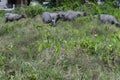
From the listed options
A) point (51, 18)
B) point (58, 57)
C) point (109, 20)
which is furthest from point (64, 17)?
point (58, 57)

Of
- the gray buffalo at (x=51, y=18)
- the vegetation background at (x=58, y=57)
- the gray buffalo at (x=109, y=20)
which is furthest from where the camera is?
the gray buffalo at (x=51, y=18)

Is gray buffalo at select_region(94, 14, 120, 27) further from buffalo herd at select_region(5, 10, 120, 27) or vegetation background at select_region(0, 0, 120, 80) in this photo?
vegetation background at select_region(0, 0, 120, 80)

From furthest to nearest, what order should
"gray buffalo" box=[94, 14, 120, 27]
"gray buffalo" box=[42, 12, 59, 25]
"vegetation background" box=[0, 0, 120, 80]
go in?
"gray buffalo" box=[42, 12, 59, 25] → "gray buffalo" box=[94, 14, 120, 27] → "vegetation background" box=[0, 0, 120, 80]

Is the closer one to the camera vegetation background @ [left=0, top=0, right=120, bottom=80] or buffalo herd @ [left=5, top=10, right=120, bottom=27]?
vegetation background @ [left=0, top=0, right=120, bottom=80]

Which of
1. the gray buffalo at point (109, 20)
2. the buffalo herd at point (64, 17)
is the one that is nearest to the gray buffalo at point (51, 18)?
the buffalo herd at point (64, 17)

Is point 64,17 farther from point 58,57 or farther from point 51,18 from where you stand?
point 58,57

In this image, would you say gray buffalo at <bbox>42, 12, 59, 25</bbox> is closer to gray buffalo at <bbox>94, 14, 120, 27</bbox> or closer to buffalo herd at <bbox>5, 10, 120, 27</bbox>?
buffalo herd at <bbox>5, 10, 120, 27</bbox>

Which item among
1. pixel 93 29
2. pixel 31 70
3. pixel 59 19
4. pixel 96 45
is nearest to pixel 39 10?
pixel 59 19

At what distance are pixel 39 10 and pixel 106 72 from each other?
158 inches

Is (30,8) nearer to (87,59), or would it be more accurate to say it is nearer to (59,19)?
(59,19)

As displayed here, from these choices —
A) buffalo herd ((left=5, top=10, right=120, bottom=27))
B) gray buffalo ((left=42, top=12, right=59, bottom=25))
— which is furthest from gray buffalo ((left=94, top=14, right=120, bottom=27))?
gray buffalo ((left=42, top=12, right=59, bottom=25))

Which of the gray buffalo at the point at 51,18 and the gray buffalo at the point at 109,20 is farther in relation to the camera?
the gray buffalo at the point at 51,18

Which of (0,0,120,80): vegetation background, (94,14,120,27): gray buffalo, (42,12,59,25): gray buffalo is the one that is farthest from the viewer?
(42,12,59,25): gray buffalo

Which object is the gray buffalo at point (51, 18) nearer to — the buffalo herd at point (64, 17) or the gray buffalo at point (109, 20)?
the buffalo herd at point (64, 17)
